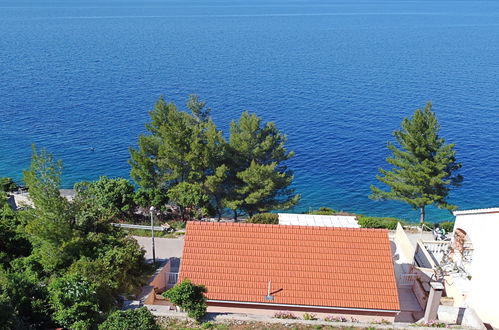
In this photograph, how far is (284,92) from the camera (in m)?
Result: 84.2

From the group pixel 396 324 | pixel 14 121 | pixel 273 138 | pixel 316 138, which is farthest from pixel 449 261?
pixel 14 121

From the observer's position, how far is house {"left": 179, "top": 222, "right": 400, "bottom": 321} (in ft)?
67.2

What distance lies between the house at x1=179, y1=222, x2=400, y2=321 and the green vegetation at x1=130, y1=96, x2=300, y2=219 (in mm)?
11141

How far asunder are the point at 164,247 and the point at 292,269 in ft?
39.6

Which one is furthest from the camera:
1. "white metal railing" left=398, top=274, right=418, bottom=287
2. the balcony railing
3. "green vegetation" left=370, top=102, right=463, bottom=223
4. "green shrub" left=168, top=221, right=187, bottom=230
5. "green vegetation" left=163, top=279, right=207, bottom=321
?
"green shrub" left=168, top=221, right=187, bottom=230

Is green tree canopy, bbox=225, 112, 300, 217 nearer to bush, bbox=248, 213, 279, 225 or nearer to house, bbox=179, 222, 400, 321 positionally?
bush, bbox=248, 213, 279, 225

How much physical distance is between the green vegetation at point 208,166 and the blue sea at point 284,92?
14.0m

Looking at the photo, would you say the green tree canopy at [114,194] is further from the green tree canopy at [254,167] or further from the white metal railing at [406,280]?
the white metal railing at [406,280]

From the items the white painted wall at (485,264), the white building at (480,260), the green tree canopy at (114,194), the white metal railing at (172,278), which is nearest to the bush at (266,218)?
the white metal railing at (172,278)

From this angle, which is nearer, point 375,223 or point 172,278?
point 172,278

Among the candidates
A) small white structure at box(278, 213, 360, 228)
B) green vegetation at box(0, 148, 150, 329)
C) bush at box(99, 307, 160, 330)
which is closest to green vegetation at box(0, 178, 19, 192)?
green vegetation at box(0, 148, 150, 329)

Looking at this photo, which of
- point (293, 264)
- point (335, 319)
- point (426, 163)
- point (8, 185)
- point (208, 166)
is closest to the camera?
point (335, 319)

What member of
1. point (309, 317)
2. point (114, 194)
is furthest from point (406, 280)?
point (114, 194)

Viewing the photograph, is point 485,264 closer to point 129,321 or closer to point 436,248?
point 436,248
